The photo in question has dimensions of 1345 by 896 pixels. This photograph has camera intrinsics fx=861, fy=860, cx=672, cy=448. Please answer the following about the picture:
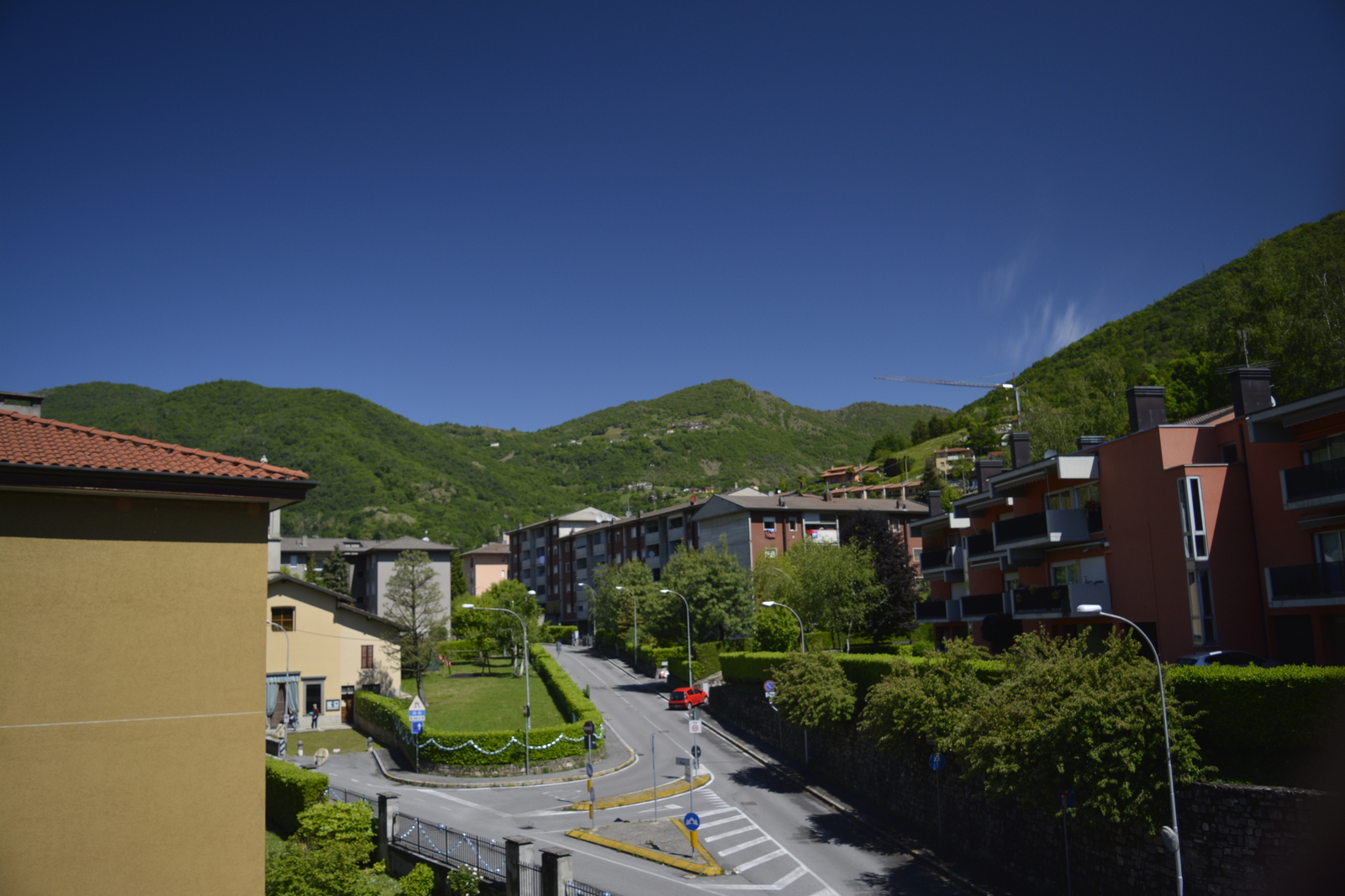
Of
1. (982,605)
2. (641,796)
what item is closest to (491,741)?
(641,796)

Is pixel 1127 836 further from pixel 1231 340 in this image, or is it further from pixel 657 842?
pixel 1231 340

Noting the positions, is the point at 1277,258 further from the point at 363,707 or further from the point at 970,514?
the point at 363,707

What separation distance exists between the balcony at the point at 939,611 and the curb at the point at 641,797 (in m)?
16.6

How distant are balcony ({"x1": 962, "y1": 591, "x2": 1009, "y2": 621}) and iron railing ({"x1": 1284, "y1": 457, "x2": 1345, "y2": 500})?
50.2 feet

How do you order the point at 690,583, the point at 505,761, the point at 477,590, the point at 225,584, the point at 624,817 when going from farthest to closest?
the point at 477,590 < the point at 690,583 < the point at 505,761 < the point at 624,817 < the point at 225,584

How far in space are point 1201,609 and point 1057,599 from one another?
7.74m

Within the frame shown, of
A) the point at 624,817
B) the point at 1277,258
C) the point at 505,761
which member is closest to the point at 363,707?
the point at 505,761

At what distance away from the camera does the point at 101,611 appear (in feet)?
39.0

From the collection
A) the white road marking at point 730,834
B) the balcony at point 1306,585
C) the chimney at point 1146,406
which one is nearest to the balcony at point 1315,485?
the balcony at point 1306,585

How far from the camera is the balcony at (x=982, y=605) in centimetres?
4078

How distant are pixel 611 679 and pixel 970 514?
104 ft

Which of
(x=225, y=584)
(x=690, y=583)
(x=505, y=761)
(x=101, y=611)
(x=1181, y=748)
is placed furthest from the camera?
(x=690, y=583)

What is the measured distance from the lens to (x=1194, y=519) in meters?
27.8

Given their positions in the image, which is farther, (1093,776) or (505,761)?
(505,761)
